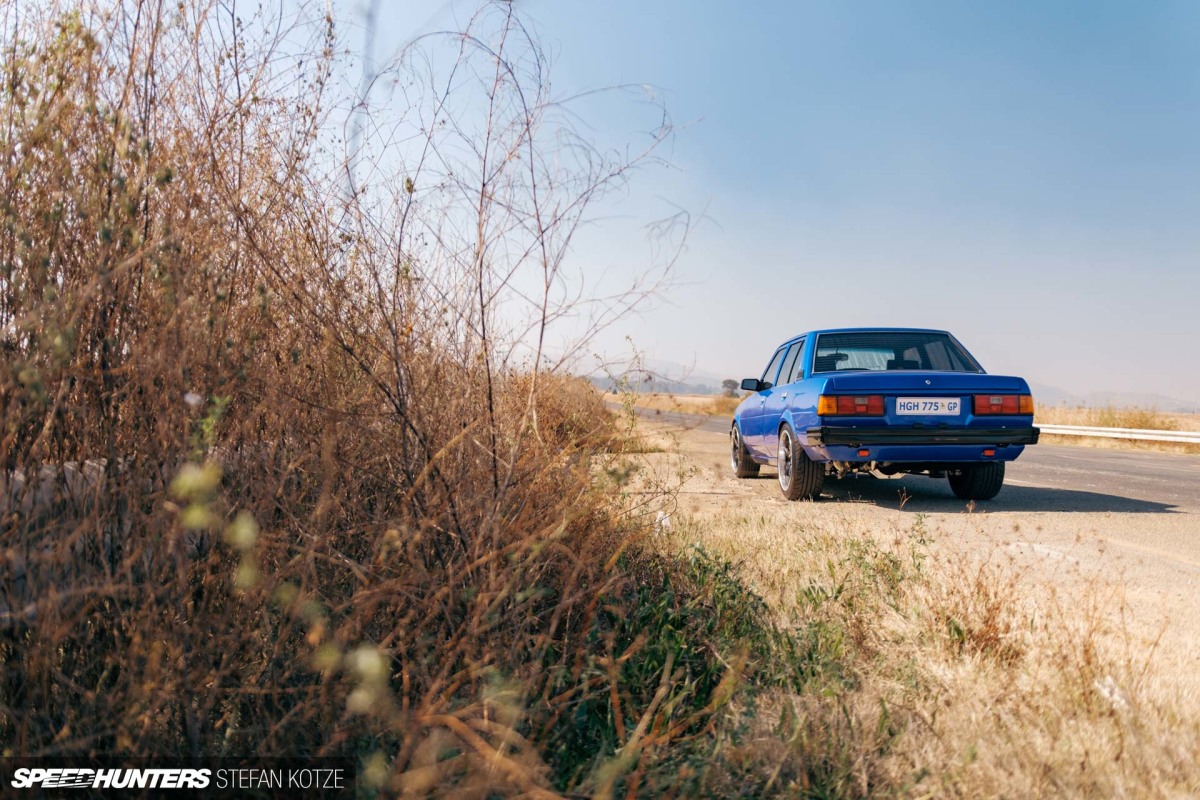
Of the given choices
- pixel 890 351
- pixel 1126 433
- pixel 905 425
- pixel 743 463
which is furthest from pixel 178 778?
pixel 1126 433

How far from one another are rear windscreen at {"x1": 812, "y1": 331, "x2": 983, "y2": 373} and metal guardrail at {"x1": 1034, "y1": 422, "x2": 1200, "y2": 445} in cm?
1020

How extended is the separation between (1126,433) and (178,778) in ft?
66.0

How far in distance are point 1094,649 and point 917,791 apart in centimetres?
103

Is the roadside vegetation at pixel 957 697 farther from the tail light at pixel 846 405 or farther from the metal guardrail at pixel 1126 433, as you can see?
the metal guardrail at pixel 1126 433

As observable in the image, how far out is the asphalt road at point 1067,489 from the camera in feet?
23.2

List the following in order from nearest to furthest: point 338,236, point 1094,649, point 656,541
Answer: point 1094,649 → point 338,236 → point 656,541

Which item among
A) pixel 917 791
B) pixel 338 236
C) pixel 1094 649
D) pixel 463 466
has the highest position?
pixel 338 236

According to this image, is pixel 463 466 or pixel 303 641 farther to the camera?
pixel 463 466

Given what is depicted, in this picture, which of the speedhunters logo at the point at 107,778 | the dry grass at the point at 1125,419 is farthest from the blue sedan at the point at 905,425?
the dry grass at the point at 1125,419

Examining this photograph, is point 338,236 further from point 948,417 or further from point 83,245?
point 948,417

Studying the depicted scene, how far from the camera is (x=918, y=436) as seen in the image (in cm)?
657

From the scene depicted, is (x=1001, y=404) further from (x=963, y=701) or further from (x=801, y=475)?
(x=963, y=701)

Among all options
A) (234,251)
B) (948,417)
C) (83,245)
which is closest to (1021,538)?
(948,417)

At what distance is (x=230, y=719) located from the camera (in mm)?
2158
